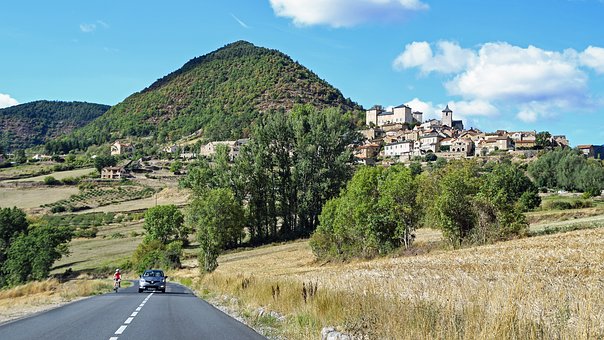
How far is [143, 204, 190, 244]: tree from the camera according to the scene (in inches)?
3292

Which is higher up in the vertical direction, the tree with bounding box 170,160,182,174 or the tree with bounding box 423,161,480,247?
the tree with bounding box 170,160,182,174

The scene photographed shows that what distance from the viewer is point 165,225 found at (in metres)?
84.5

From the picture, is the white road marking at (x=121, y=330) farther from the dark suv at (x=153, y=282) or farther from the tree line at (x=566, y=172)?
the tree line at (x=566, y=172)

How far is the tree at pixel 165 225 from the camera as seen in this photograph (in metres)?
83.6

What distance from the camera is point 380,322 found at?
9.58 m

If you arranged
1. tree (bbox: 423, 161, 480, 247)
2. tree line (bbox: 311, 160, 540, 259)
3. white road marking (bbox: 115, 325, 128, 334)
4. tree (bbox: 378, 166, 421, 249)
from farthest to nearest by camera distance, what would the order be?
tree (bbox: 378, 166, 421, 249)
tree (bbox: 423, 161, 480, 247)
tree line (bbox: 311, 160, 540, 259)
white road marking (bbox: 115, 325, 128, 334)

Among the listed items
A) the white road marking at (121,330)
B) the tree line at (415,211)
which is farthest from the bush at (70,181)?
the white road marking at (121,330)

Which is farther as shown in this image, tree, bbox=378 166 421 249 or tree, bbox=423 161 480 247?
tree, bbox=378 166 421 249

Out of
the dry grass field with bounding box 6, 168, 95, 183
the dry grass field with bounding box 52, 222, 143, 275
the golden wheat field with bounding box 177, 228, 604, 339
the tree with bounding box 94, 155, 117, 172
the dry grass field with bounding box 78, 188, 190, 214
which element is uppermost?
the tree with bounding box 94, 155, 117, 172

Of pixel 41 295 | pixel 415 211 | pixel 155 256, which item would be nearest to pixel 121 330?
pixel 41 295

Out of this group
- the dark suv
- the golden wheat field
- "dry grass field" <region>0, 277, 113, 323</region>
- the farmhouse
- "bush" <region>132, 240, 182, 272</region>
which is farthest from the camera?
the farmhouse

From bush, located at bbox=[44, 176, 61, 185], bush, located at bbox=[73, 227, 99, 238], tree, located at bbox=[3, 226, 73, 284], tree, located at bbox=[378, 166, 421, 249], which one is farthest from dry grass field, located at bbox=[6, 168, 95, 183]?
tree, located at bbox=[378, 166, 421, 249]

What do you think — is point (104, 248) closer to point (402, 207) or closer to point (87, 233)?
point (87, 233)

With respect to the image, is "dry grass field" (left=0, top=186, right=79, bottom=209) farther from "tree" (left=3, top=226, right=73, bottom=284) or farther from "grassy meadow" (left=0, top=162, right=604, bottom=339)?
"grassy meadow" (left=0, top=162, right=604, bottom=339)
